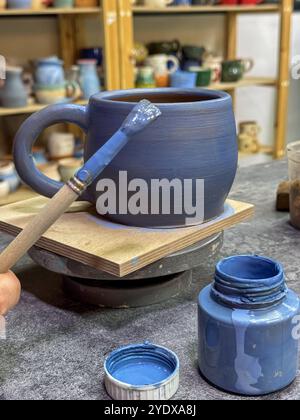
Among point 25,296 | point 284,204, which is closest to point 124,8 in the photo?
point 284,204

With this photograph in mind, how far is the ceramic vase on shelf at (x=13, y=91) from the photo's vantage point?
73.4 inches

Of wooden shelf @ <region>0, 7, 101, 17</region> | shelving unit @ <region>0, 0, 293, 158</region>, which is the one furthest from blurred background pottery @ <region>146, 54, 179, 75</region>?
wooden shelf @ <region>0, 7, 101, 17</region>

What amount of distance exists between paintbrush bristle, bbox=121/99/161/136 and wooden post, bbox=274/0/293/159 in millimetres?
2231

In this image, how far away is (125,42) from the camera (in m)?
2.07

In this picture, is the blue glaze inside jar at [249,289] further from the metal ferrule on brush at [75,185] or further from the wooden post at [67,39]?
the wooden post at [67,39]

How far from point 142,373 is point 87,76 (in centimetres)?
166

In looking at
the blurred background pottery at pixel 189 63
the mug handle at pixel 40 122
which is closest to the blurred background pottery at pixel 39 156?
the blurred background pottery at pixel 189 63

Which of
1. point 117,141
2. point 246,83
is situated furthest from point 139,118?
point 246,83

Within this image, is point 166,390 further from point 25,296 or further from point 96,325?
point 25,296

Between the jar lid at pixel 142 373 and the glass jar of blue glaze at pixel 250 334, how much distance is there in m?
0.04

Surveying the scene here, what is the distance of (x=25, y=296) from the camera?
761 millimetres

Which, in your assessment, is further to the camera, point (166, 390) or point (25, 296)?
point (25, 296)

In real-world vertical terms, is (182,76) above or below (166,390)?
above
